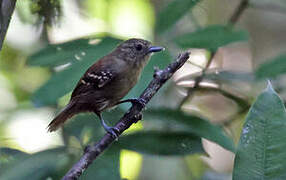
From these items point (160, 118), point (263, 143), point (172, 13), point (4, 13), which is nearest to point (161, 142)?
point (160, 118)

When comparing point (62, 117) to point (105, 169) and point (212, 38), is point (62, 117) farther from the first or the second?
point (212, 38)

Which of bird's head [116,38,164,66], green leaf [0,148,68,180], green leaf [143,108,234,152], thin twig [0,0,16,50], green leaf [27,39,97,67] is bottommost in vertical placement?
green leaf [0,148,68,180]

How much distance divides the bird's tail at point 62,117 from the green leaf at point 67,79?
8 centimetres

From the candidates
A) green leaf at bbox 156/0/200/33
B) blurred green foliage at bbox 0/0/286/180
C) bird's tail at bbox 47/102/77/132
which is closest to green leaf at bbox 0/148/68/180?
blurred green foliage at bbox 0/0/286/180

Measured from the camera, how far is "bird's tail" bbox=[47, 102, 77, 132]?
87.1 inches

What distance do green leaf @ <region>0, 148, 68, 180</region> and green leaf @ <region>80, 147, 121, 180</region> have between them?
8.4 inches

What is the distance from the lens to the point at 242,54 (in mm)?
5172

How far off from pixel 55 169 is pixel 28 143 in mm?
925

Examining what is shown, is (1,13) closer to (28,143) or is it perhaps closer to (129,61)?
(129,61)

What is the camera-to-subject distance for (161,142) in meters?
2.33

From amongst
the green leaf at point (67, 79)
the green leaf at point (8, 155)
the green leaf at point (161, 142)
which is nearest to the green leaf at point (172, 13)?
the green leaf at point (67, 79)

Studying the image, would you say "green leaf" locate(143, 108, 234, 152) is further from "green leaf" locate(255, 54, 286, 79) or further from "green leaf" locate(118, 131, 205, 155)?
"green leaf" locate(255, 54, 286, 79)

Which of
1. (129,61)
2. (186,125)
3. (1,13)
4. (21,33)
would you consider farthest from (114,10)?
(1,13)

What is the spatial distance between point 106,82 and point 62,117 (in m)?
0.34
